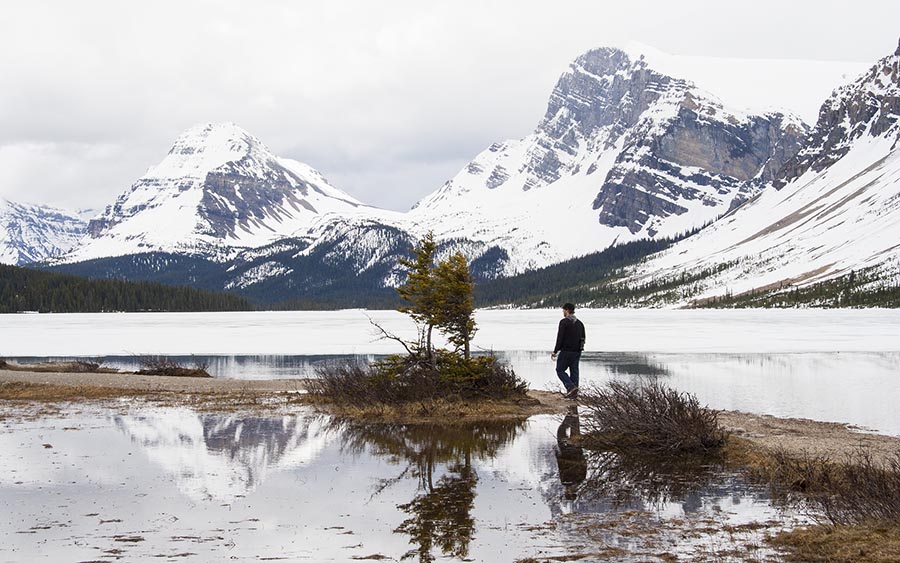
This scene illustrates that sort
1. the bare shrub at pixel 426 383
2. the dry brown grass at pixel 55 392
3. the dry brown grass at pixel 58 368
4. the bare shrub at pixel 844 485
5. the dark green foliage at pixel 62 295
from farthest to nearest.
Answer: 1. the dark green foliage at pixel 62 295
2. the dry brown grass at pixel 58 368
3. the dry brown grass at pixel 55 392
4. the bare shrub at pixel 426 383
5. the bare shrub at pixel 844 485

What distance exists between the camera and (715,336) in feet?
252

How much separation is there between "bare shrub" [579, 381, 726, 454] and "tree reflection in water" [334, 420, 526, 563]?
2380mm

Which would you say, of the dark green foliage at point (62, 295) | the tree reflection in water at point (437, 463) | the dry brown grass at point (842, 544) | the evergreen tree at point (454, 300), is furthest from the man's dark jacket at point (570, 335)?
the dark green foliage at point (62, 295)

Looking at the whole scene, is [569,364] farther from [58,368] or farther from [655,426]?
[58,368]

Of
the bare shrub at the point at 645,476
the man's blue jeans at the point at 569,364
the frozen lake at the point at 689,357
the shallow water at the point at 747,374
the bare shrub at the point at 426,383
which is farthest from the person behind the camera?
the frozen lake at the point at 689,357

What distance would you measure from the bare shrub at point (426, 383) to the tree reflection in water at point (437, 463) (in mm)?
2347

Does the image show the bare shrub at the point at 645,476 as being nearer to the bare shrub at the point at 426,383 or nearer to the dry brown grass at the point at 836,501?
the dry brown grass at the point at 836,501

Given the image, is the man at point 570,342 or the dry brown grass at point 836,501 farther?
the man at point 570,342

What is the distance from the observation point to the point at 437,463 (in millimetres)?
17625

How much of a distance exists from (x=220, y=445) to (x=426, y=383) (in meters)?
7.70

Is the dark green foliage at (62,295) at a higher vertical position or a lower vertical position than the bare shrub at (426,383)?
higher

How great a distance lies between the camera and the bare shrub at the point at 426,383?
25828 mm

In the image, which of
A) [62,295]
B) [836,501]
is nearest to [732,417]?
[836,501]

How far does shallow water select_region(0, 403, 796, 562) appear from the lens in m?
11.8
